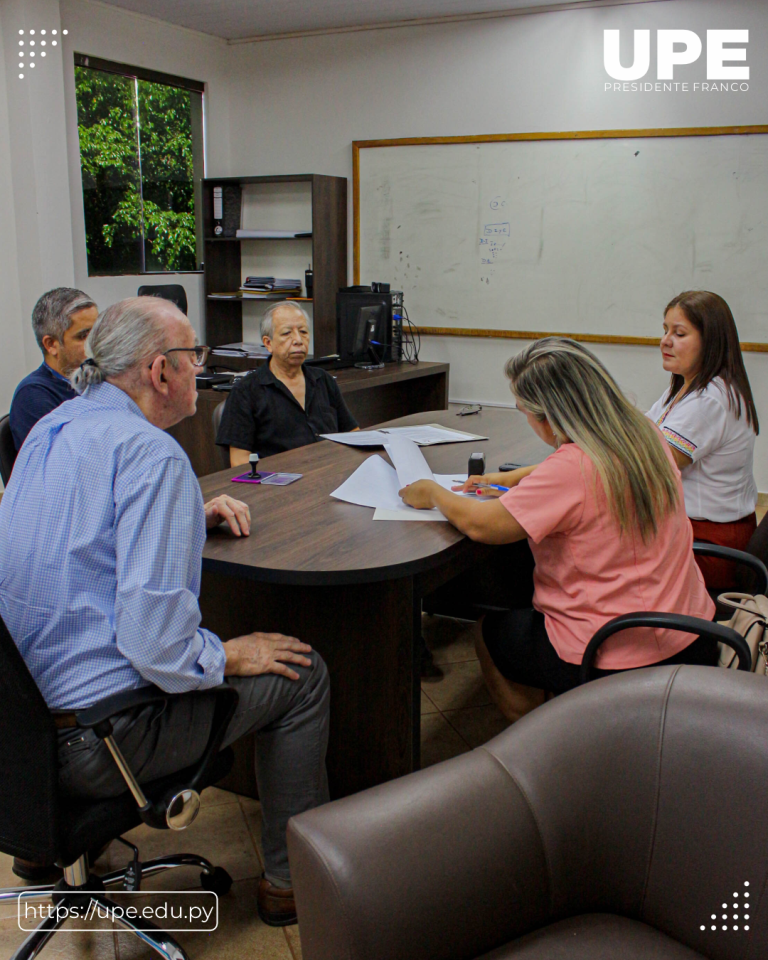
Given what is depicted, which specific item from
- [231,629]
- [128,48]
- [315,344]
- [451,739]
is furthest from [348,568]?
[128,48]

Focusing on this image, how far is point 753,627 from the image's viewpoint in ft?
5.82

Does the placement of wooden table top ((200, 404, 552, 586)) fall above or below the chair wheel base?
above

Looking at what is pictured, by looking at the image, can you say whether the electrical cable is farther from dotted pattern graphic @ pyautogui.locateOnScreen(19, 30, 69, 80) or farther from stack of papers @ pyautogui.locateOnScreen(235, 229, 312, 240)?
dotted pattern graphic @ pyautogui.locateOnScreen(19, 30, 69, 80)

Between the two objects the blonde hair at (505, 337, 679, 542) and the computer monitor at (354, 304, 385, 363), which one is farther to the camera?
the computer monitor at (354, 304, 385, 363)

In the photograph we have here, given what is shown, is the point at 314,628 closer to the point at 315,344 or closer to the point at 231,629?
the point at 231,629

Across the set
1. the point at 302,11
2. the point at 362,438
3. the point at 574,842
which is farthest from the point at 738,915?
the point at 302,11

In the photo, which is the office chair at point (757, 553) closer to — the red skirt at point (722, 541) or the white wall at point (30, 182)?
the red skirt at point (722, 541)

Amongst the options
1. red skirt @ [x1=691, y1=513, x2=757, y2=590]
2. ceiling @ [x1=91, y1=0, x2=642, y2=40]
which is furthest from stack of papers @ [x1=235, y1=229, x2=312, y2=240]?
red skirt @ [x1=691, y1=513, x2=757, y2=590]

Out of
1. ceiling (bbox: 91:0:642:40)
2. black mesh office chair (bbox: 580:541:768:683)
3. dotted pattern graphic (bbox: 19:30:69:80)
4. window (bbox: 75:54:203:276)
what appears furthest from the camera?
window (bbox: 75:54:203:276)

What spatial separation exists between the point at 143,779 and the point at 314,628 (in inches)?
25.3

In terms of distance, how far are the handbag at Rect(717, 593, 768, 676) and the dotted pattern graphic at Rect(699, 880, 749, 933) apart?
670mm

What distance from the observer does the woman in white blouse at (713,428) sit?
2.47m

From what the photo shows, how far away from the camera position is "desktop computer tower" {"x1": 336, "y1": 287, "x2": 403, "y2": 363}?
5.04m

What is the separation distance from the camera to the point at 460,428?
3.16 m
